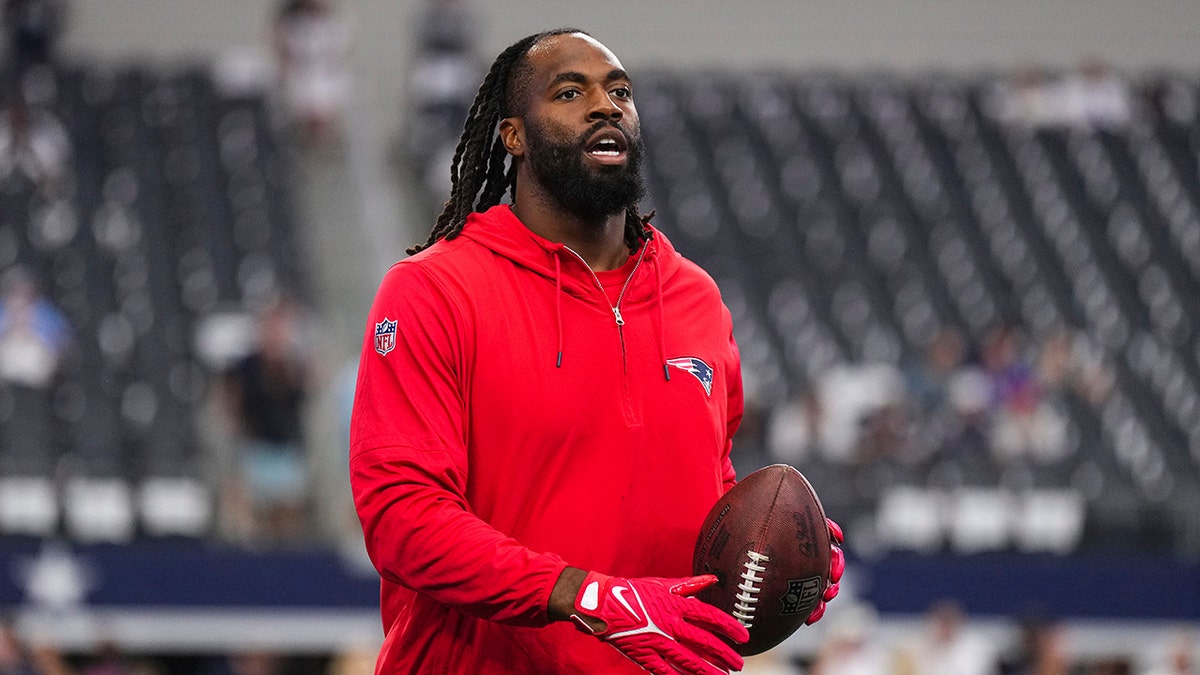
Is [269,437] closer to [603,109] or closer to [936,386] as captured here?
[936,386]

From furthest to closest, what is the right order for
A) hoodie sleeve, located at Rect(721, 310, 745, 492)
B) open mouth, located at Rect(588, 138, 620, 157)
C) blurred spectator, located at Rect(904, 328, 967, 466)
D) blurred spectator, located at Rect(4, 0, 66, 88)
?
blurred spectator, located at Rect(4, 0, 66, 88), blurred spectator, located at Rect(904, 328, 967, 466), hoodie sleeve, located at Rect(721, 310, 745, 492), open mouth, located at Rect(588, 138, 620, 157)

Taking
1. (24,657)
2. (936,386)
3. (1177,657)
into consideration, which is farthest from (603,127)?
(936,386)

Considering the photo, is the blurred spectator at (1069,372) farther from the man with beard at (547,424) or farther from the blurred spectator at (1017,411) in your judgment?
the man with beard at (547,424)

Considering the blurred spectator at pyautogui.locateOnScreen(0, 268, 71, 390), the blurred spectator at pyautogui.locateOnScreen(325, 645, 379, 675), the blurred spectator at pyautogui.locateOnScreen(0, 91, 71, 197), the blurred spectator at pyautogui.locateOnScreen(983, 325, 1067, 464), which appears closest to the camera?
the blurred spectator at pyautogui.locateOnScreen(325, 645, 379, 675)

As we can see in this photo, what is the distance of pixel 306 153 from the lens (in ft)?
45.5

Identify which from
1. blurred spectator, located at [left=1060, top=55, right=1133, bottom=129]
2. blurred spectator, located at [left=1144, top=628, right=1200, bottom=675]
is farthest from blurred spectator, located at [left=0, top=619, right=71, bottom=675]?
blurred spectator, located at [left=1060, top=55, right=1133, bottom=129]

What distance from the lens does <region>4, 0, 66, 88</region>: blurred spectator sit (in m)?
13.5

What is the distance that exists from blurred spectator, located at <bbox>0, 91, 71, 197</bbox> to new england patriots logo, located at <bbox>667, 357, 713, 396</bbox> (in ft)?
31.8

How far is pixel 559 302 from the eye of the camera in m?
2.69

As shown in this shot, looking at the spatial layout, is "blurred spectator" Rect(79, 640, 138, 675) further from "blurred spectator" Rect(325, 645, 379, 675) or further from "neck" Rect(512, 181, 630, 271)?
"neck" Rect(512, 181, 630, 271)

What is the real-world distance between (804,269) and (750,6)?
15.2 feet

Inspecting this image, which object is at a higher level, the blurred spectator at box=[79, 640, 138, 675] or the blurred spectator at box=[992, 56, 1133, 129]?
the blurred spectator at box=[992, 56, 1133, 129]

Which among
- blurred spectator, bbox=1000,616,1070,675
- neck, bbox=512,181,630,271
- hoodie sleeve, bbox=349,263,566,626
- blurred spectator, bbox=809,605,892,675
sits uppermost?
neck, bbox=512,181,630,271

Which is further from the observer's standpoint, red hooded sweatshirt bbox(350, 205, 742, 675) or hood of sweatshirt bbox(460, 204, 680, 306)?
hood of sweatshirt bbox(460, 204, 680, 306)
